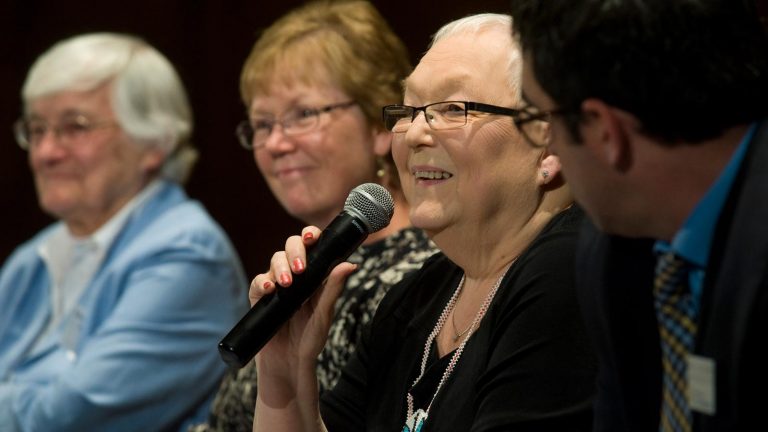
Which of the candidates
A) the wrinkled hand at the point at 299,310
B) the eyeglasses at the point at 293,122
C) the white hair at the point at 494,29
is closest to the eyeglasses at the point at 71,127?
the eyeglasses at the point at 293,122

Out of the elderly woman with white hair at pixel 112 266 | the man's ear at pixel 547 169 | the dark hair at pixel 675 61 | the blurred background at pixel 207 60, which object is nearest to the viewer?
the dark hair at pixel 675 61

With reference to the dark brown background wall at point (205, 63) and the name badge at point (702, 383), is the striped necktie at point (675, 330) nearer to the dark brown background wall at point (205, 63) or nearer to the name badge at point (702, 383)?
the name badge at point (702, 383)

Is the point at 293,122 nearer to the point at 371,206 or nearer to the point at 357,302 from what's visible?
the point at 357,302

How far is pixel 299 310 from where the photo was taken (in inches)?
82.5

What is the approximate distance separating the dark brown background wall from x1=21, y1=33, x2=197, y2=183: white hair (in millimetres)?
297

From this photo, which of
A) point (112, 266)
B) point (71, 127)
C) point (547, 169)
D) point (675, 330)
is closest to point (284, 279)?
point (547, 169)

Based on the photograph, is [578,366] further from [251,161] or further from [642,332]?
[251,161]

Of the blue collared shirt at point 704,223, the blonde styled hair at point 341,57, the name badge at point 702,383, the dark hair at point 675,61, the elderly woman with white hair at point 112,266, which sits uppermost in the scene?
the dark hair at point 675,61

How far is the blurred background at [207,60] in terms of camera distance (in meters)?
4.25

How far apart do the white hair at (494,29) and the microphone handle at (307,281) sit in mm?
366

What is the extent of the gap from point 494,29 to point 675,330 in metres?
0.72

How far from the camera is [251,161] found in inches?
171

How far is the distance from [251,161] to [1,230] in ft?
3.84

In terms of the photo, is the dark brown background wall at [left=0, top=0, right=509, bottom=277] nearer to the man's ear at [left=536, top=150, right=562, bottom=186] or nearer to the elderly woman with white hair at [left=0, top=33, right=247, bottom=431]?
the elderly woman with white hair at [left=0, top=33, right=247, bottom=431]
